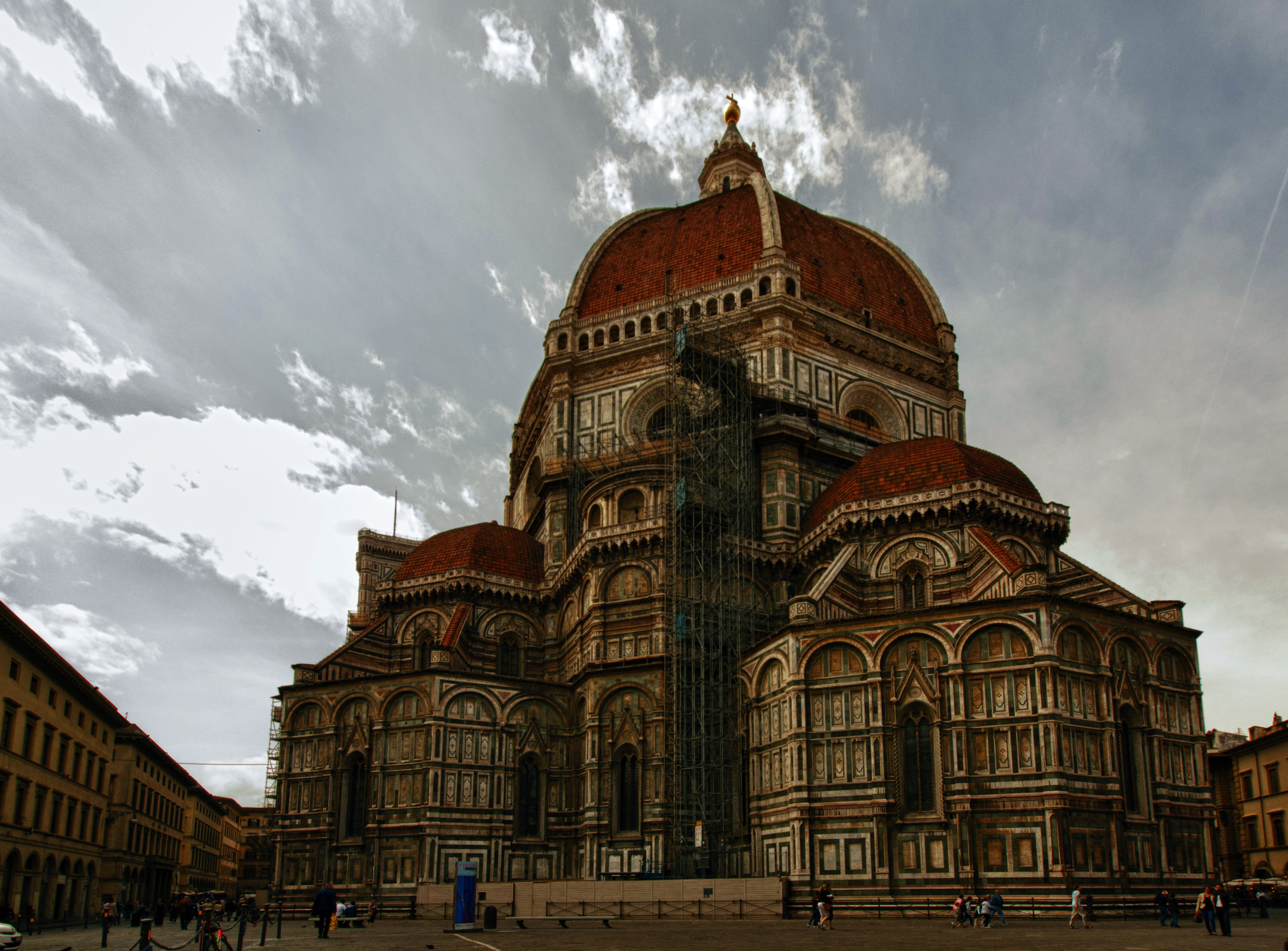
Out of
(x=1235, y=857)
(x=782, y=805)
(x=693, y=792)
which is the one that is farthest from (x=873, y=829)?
(x=1235, y=857)

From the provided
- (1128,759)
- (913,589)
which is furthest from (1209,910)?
(913,589)

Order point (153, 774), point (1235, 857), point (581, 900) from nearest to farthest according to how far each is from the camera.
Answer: point (581, 900)
point (1235, 857)
point (153, 774)

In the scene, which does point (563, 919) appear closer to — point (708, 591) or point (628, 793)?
point (628, 793)

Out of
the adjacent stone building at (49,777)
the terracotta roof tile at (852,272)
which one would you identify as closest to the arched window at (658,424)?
the terracotta roof tile at (852,272)

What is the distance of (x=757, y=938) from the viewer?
24094 mm

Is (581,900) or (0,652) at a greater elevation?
(0,652)

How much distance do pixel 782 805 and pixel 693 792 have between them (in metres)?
4.24

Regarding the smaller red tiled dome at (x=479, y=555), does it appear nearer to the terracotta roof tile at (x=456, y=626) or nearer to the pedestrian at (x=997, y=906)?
the terracotta roof tile at (x=456, y=626)

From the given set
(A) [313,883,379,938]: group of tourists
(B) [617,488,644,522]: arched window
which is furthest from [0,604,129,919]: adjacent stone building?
(B) [617,488,644,522]: arched window

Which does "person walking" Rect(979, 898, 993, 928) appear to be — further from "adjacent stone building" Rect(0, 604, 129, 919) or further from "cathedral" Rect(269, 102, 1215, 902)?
"adjacent stone building" Rect(0, 604, 129, 919)

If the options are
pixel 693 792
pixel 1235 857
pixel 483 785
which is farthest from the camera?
pixel 1235 857

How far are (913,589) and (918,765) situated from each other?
7573 millimetres

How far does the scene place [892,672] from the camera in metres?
35.5

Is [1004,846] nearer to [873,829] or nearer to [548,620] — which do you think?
[873,829]
